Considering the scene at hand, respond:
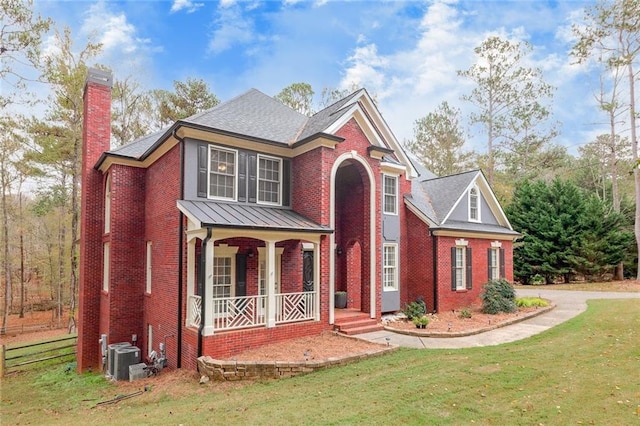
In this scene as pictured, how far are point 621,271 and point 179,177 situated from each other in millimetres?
30292

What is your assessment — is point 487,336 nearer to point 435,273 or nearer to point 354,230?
point 435,273

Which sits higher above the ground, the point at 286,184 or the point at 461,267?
the point at 286,184

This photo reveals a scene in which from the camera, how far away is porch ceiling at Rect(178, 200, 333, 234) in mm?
9344

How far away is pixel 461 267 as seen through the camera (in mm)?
16188

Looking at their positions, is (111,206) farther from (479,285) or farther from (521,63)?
(521,63)

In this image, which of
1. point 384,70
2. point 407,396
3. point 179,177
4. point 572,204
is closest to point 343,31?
point 384,70

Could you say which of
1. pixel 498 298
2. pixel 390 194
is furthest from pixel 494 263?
pixel 390 194

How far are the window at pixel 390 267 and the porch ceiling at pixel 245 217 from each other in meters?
4.43

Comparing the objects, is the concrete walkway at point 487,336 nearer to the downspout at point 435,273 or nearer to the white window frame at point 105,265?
the downspout at point 435,273

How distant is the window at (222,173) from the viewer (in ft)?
36.2

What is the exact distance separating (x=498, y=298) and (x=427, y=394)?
9.92 meters

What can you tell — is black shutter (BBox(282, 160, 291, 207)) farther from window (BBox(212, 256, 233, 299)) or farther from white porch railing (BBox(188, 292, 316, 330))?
white porch railing (BBox(188, 292, 316, 330))

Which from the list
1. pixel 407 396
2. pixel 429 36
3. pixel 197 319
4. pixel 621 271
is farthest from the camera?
pixel 621 271

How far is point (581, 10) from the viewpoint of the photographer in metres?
23.6
